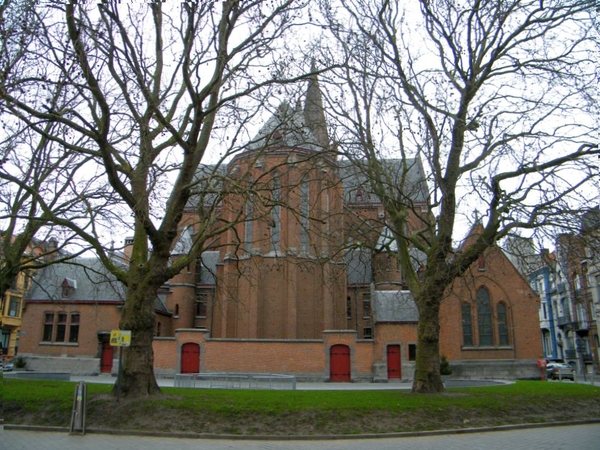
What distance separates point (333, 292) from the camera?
122 ft

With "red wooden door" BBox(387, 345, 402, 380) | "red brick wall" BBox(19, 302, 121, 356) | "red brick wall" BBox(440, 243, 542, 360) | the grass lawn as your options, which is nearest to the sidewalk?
"red wooden door" BBox(387, 345, 402, 380)

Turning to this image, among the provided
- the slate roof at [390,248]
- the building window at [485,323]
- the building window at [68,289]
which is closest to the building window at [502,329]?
the building window at [485,323]

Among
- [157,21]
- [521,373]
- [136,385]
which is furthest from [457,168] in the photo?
[521,373]

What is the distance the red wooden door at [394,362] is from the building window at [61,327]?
22.3m

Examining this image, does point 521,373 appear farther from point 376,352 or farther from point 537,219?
point 537,219

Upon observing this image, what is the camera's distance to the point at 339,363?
32.8m

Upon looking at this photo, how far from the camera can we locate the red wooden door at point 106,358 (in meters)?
36.0

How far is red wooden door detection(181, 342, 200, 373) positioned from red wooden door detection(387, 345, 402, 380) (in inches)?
470

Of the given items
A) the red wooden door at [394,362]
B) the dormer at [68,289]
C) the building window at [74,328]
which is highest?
the dormer at [68,289]

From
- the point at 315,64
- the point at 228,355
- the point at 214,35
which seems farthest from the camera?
the point at 228,355

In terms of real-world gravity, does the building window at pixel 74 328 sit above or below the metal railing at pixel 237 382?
above

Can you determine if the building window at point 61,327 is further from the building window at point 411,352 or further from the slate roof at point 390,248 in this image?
the building window at point 411,352

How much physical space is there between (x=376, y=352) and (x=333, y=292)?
5410 mm

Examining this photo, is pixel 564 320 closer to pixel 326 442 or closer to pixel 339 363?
pixel 339 363
